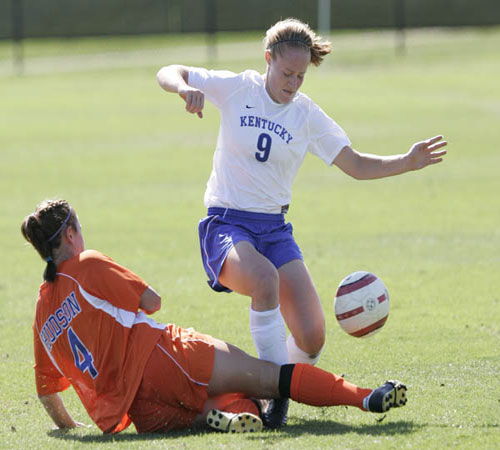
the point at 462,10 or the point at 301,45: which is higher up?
the point at 301,45

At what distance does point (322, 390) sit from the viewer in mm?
5344

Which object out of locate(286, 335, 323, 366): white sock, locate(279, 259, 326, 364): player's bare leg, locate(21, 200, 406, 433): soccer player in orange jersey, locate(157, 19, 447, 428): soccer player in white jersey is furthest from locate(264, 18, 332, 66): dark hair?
locate(286, 335, 323, 366): white sock

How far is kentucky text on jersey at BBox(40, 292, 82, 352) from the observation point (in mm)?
5312

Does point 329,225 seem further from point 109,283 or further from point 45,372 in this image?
point 109,283

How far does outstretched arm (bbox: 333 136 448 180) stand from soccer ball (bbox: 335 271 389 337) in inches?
28.4

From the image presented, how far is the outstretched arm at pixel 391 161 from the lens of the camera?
20.7 ft

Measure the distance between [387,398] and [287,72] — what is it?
6.92 feet

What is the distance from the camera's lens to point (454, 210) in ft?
43.7

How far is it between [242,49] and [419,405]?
1312 inches

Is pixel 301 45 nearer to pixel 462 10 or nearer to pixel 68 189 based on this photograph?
pixel 68 189

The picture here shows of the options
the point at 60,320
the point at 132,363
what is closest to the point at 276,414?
the point at 132,363

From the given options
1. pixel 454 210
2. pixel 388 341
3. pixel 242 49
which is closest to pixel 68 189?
pixel 454 210

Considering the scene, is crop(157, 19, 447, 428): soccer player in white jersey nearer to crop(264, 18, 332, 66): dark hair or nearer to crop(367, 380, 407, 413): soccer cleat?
crop(264, 18, 332, 66): dark hair

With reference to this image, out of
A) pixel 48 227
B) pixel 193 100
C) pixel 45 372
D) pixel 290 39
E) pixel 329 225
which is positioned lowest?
pixel 329 225
